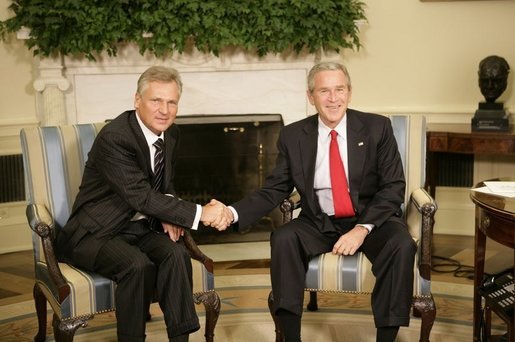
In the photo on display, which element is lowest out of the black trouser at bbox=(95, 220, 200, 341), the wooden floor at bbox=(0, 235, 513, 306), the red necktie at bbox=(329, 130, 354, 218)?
the wooden floor at bbox=(0, 235, 513, 306)

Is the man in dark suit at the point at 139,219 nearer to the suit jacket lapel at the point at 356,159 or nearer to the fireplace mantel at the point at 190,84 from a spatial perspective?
the suit jacket lapel at the point at 356,159

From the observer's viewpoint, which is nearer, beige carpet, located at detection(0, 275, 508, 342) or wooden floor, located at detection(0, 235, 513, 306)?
beige carpet, located at detection(0, 275, 508, 342)

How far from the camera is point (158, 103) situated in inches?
127

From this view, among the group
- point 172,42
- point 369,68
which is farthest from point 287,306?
point 369,68

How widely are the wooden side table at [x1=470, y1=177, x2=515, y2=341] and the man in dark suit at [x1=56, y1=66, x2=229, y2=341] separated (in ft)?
3.63

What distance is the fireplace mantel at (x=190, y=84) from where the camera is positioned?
5148 mm

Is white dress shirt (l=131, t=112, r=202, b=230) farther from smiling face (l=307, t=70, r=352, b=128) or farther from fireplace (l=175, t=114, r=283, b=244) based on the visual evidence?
fireplace (l=175, t=114, r=283, b=244)

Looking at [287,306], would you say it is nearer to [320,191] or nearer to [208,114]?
[320,191]

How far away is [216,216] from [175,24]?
1.91m

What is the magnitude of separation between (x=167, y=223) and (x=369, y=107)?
8.63ft

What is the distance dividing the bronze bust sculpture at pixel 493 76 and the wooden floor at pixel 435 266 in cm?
102

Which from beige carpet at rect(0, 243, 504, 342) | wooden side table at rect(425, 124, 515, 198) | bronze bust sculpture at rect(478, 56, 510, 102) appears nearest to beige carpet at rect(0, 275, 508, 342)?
beige carpet at rect(0, 243, 504, 342)

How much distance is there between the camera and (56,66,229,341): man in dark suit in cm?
306

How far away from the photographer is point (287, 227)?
338 cm
